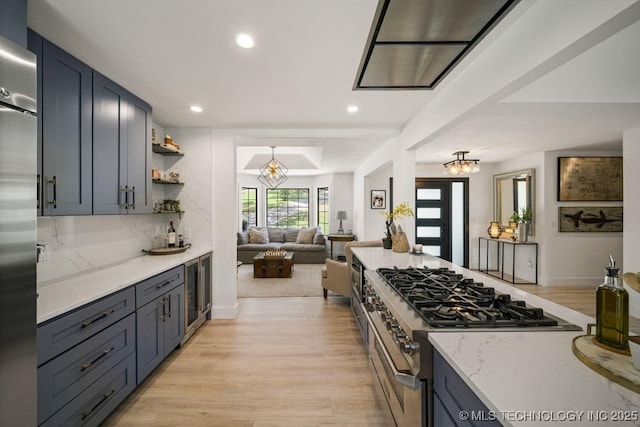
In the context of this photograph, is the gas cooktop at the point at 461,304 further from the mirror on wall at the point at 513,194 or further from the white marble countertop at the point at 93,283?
the mirror on wall at the point at 513,194

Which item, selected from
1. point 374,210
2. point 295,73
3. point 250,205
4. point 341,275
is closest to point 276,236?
point 250,205

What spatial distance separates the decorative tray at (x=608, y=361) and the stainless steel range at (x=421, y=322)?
6.7 inches

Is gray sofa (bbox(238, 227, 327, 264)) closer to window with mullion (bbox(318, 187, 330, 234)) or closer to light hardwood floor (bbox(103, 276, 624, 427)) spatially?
window with mullion (bbox(318, 187, 330, 234))

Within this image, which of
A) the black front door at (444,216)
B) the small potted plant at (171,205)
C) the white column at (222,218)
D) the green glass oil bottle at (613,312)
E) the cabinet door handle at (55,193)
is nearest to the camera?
the green glass oil bottle at (613,312)

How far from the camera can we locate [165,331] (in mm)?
2457

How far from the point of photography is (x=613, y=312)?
3.00ft

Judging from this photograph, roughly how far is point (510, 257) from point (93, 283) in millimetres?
6800

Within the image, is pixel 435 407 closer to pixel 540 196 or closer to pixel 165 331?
pixel 165 331

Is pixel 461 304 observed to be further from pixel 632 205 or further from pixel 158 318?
pixel 632 205

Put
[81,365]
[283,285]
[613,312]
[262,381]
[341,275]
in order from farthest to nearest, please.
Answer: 1. [283,285]
2. [341,275]
3. [262,381]
4. [81,365]
5. [613,312]

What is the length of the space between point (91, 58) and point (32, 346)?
191 centimetres

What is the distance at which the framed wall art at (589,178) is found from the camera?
4805 millimetres

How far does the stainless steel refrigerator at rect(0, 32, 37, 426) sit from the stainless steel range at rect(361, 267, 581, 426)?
1.61 m

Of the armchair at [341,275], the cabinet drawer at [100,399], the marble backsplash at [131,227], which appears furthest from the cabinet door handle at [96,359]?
the armchair at [341,275]
